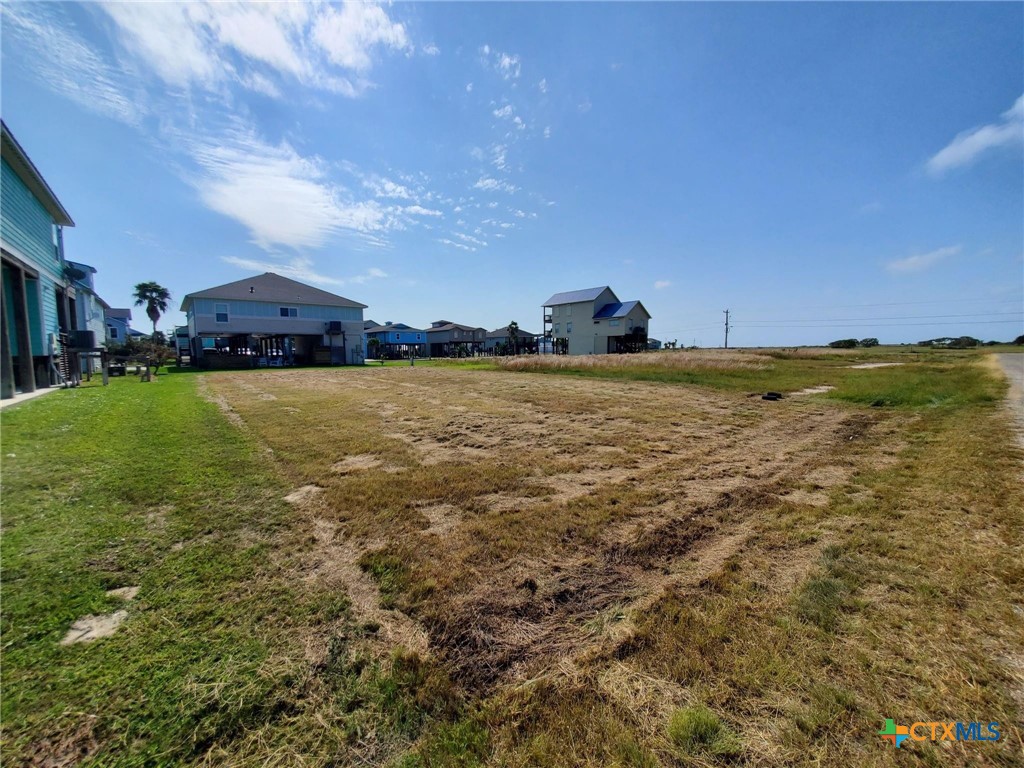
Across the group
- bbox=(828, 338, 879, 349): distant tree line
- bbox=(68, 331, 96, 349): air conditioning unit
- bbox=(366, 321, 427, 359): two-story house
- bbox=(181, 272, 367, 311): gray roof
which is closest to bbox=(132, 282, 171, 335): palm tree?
bbox=(181, 272, 367, 311): gray roof

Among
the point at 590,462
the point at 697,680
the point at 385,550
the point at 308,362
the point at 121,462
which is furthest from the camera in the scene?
the point at 308,362

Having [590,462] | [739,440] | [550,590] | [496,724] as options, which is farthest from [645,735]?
[739,440]

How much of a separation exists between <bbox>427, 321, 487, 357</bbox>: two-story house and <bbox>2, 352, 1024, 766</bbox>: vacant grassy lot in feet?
208

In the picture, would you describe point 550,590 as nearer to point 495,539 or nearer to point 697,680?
point 495,539

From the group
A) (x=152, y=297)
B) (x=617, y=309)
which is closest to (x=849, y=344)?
(x=617, y=309)

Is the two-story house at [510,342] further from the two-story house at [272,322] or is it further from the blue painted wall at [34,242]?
the blue painted wall at [34,242]

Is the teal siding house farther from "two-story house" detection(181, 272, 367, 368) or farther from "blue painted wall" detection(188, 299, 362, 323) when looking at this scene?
"blue painted wall" detection(188, 299, 362, 323)

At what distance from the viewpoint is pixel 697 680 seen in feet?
6.88

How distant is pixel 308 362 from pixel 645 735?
44.5 meters

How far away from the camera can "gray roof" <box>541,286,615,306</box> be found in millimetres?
→ 48000

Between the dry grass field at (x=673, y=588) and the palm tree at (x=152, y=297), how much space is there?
5684 centimetres

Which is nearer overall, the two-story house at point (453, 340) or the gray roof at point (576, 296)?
the gray roof at point (576, 296)

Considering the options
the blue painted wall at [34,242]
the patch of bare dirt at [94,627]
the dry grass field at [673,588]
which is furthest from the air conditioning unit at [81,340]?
the patch of bare dirt at [94,627]

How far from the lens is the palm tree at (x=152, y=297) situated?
46219mm
